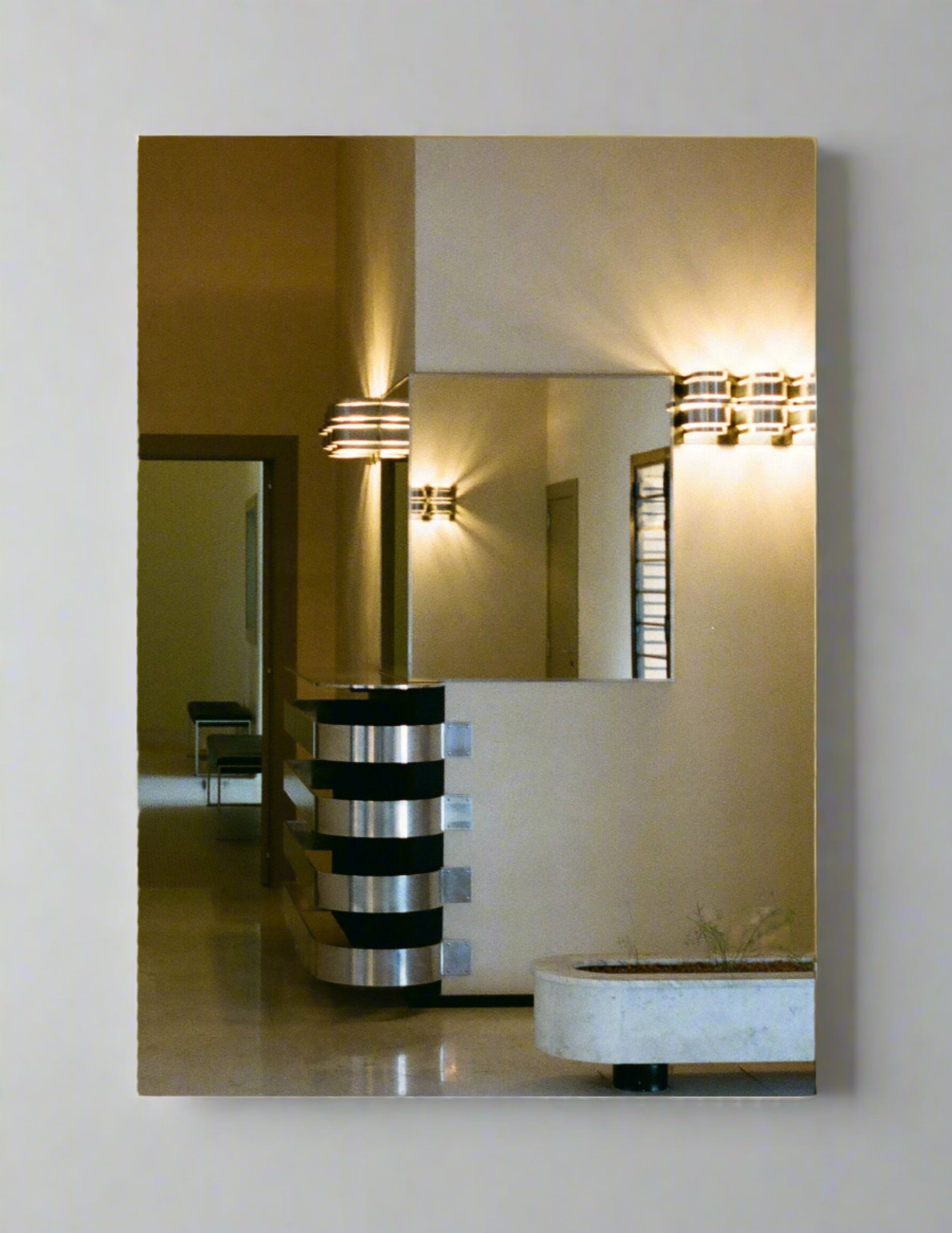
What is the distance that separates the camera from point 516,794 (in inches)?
96.3

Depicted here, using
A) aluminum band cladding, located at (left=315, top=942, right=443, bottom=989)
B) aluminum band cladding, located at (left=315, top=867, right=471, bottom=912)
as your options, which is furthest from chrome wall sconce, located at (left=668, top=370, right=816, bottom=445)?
aluminum band cladding, located at (left=315, top=942, right=443, bottom=989)

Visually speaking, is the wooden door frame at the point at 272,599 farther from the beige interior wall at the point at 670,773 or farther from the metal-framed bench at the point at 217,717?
the beige interior wall at the point at 670,773

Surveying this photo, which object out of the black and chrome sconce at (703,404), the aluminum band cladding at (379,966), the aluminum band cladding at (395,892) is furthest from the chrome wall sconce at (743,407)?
the aluminum band cladding at (379,966)

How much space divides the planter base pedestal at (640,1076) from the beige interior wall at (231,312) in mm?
871

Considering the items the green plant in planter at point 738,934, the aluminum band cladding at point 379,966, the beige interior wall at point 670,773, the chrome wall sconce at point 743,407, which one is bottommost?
the aluminum band cladding at point 379,966

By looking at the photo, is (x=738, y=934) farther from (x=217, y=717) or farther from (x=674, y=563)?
(x=217, y=717)

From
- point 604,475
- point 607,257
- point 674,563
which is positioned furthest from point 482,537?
point 607,257

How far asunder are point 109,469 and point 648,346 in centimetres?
98

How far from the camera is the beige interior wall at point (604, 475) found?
2.42 metres

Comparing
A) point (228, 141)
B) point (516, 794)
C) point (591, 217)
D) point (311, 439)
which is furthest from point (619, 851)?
point (228, 141)

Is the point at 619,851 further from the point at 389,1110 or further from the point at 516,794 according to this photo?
the point at 389,1110

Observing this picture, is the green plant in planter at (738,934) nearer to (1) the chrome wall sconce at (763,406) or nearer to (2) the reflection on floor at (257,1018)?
(2) the reflection on floor at (257,1018)

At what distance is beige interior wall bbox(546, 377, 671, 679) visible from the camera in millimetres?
2420

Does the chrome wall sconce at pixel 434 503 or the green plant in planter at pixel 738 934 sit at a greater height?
the chrome wall sconce at pixel 434 503
